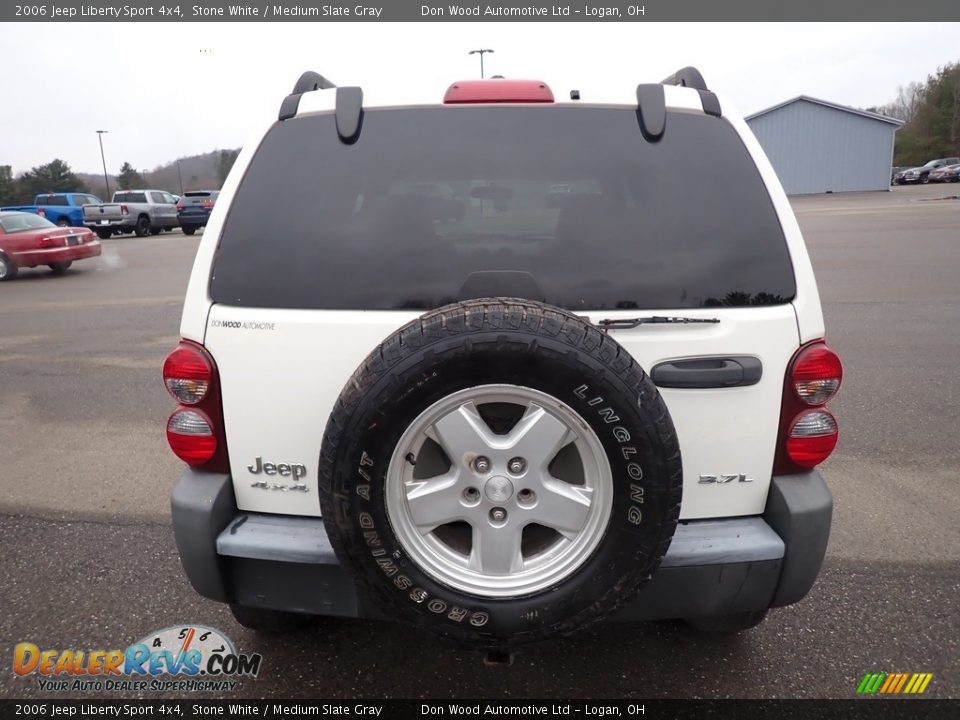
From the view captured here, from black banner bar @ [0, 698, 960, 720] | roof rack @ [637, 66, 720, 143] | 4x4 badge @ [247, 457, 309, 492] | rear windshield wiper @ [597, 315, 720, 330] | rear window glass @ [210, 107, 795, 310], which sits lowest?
black banner bar @ [0, 698, 960, 720]

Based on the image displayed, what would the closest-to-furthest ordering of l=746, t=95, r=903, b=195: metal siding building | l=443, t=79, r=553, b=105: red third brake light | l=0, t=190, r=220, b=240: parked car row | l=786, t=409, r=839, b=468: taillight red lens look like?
l=786, t=409, r=839, b=468: taillight red lens < l=443, t=79, r=553, b=105: red third brake light < l=0, t=190, r=220, b=240: parked car row < l=746, t=95, r=903, b=195: metal siding building

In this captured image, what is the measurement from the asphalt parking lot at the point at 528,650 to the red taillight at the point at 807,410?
0.88 metres

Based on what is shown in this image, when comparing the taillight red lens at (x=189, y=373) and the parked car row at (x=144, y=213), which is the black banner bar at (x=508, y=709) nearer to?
the taillight red lens at (x=189, y=373)

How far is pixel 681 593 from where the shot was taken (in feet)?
6.86

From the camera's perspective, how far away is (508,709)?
7.70 feet

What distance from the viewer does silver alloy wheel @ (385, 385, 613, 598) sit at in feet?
6.14

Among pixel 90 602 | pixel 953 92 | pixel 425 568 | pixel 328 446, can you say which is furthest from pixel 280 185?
pixel 953 92

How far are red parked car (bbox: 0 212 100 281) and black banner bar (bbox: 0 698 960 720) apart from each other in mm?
14988

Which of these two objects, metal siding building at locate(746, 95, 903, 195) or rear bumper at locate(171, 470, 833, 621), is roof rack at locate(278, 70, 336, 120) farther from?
metal siding building at locate(746, 95, 903, 195)

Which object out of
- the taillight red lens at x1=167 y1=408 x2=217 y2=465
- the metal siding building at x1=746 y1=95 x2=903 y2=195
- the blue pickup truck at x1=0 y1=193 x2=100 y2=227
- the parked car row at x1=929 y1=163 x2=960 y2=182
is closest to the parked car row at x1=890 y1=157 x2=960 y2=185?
the parked car row at x1=929 y1=163 x2=960 y2=182

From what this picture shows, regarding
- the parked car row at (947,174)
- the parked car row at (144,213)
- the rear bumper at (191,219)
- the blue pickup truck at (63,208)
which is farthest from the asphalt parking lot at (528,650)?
the parked car row at (947,174)

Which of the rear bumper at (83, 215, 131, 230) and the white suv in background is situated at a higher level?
the rear bumper at (83, 215, 131, 230)

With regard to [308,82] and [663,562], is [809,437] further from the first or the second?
[308,82]

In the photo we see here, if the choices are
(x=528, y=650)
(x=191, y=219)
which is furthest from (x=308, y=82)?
(x=191, y=219)
